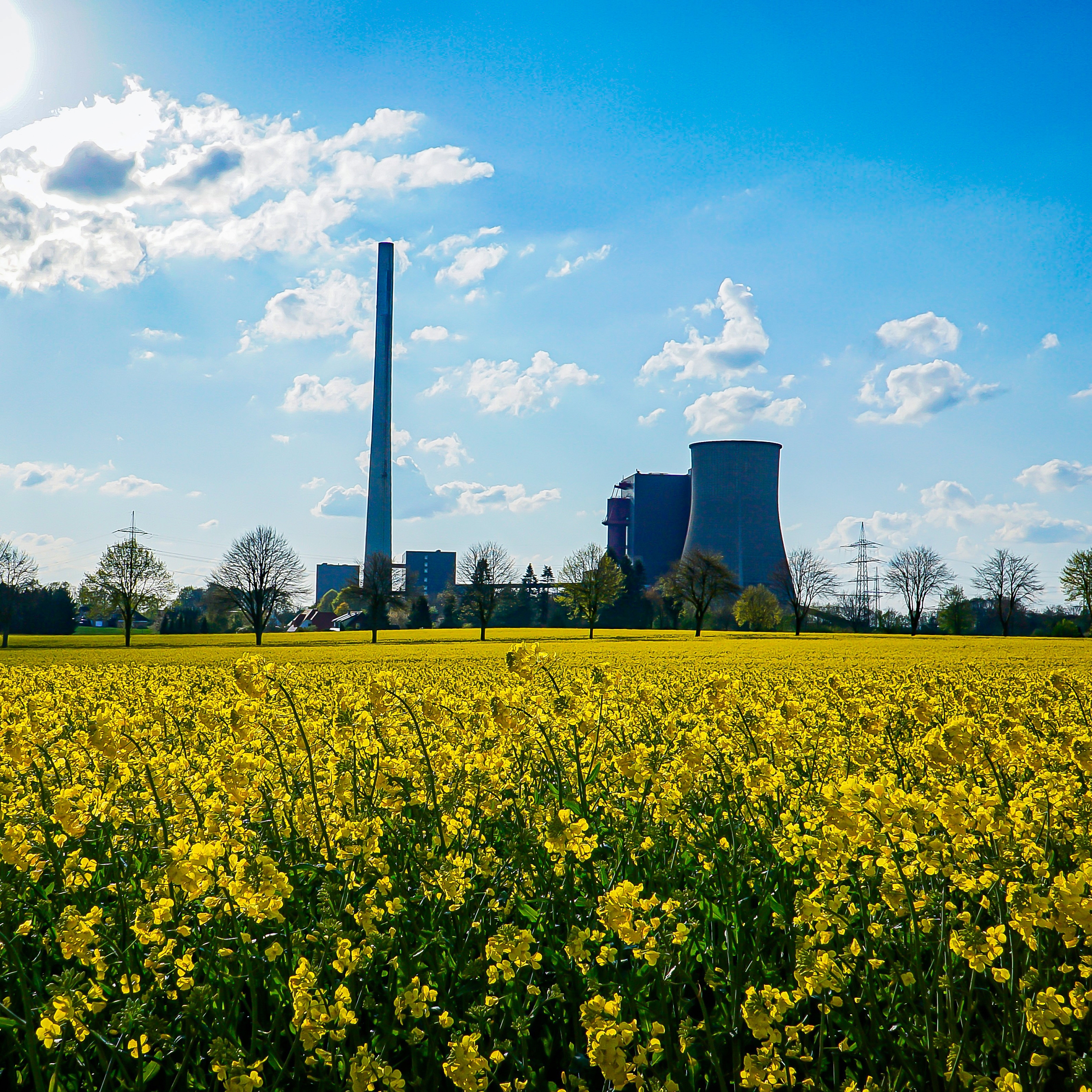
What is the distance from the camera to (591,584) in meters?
43.1

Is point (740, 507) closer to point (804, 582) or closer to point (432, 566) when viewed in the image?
point (804, 582)

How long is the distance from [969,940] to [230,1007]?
68.0 inches

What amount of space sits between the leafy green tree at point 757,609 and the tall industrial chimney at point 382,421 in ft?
95.6

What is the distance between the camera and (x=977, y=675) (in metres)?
8.76

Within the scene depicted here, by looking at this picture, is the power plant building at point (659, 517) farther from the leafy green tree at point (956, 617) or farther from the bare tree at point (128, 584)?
the bare tree at point (128, 584)

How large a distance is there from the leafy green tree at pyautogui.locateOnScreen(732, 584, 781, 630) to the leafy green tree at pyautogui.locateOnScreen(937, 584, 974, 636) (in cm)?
1164

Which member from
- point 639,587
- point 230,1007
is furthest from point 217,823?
point 639,587

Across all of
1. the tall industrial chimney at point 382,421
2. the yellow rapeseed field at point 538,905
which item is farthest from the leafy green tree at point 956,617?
the yellow rapeseed field at point 538,905

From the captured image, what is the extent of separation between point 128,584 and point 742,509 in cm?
3558

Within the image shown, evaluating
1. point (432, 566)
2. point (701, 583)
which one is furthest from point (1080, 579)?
point (432, 566)

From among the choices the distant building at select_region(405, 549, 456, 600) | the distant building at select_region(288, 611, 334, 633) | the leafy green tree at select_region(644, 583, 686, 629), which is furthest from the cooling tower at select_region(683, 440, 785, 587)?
the distant building at select_region(405, 549, 456, 600)

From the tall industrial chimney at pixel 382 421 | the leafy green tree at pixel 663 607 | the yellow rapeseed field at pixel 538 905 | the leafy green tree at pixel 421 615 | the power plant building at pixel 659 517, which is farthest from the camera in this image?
the power plant building at pixel 659 517

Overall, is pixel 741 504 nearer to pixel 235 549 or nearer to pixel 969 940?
pixel 235 549

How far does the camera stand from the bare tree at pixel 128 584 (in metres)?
35.8
